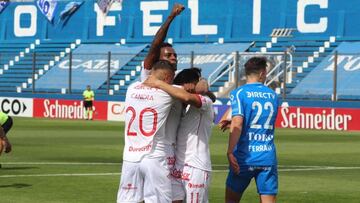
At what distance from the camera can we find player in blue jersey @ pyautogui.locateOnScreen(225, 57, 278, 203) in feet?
36.4

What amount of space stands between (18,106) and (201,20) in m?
11.3

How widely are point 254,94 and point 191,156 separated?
1.02 m

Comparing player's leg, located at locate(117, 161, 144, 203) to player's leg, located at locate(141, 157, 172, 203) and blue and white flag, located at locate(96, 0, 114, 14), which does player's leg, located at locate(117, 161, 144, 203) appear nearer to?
player's leg, located at locate(141, 157, 172, 203)

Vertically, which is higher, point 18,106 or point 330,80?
point 330,80

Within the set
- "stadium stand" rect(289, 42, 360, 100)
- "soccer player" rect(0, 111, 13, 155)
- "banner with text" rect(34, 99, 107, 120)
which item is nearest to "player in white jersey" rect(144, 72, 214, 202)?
"soccer player" rect(0, 111, 13, 155)

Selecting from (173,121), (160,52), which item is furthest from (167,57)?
(173,121)

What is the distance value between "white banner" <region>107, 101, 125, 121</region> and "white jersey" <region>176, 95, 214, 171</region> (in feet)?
131

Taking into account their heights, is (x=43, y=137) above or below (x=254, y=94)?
below

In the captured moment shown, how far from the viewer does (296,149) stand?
93.7 feet

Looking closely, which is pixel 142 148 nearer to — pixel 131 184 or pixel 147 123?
pixel 147 123

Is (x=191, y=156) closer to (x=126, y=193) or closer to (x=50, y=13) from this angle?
(x=126, y=193)

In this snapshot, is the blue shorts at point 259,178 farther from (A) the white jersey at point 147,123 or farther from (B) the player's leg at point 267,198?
(A) the white jersey at point 147,123

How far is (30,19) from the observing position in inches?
2712

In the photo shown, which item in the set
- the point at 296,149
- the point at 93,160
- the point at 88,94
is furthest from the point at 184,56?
the point at 93,160
